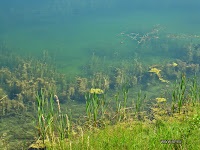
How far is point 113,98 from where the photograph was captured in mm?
6035

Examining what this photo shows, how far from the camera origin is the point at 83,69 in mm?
7629

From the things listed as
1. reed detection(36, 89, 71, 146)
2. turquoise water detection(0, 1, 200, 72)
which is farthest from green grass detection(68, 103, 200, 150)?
turquoise water detection(0, 1, 200, 72)

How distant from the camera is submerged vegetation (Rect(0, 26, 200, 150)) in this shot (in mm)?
2785

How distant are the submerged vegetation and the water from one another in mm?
347

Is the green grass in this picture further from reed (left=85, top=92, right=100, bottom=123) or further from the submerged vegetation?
reed (left=85, top=92, right=100, bottom=123)

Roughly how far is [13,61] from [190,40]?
5337 mm

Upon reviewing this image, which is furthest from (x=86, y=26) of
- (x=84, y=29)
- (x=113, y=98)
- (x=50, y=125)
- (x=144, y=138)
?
(x=144, y=138)

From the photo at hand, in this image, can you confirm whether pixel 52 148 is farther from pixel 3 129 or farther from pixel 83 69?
pixel 83 69

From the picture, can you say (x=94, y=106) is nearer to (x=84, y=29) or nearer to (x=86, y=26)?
(x=84, y=29)

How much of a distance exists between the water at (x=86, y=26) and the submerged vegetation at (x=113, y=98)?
0.35 metres

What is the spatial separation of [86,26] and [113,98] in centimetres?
604

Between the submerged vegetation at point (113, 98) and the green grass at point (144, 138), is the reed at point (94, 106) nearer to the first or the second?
the submerged vegetation at point (113, 98)

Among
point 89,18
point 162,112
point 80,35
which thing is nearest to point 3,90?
point 162,112

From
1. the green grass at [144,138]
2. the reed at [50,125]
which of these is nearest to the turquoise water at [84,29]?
the reed at [50,125]
